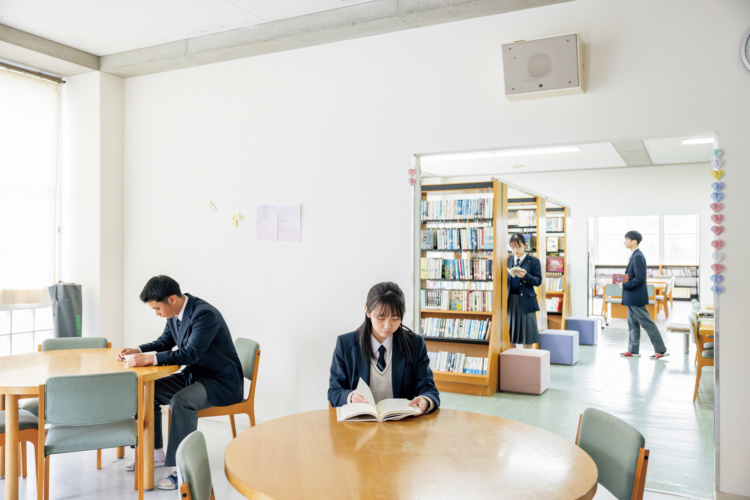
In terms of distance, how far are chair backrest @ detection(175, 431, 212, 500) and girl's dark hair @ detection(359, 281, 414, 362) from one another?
1004mm

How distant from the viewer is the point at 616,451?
2088mm

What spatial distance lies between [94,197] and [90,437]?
3159 millimetres

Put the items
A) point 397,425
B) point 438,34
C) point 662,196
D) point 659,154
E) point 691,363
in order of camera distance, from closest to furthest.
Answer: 1. point 397,425
2. point 438,34
3. point 691,363
4. point 659,154
5. point 662,196

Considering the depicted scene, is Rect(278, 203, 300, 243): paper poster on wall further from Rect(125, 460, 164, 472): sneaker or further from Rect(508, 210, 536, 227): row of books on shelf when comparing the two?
Rect(508, 210, 536, 227): row of books on shelf

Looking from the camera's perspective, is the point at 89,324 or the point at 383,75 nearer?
the point at 383,75

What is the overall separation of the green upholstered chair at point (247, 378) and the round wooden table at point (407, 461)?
1.60 m

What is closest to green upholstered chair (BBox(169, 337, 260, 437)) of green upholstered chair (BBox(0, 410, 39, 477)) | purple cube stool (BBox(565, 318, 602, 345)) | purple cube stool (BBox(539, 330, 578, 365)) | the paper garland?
green upholstered chair (BBox(0, 410, 39, 477))

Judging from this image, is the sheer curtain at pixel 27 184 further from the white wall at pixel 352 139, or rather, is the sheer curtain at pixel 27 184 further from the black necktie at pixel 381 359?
the black necktie at pixel 381 359

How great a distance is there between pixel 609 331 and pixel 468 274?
18.9 ft

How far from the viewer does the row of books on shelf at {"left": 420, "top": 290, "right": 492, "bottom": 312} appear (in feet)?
20.2

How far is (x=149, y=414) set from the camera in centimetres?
355

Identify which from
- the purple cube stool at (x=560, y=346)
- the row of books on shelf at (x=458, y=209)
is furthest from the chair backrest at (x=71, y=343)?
the purple cube stool at (x=560, y=346)

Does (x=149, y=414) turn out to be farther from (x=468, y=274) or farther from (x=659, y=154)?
(x=659, y=154)

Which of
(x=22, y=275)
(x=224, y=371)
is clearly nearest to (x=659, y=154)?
(x=224, y=371)
